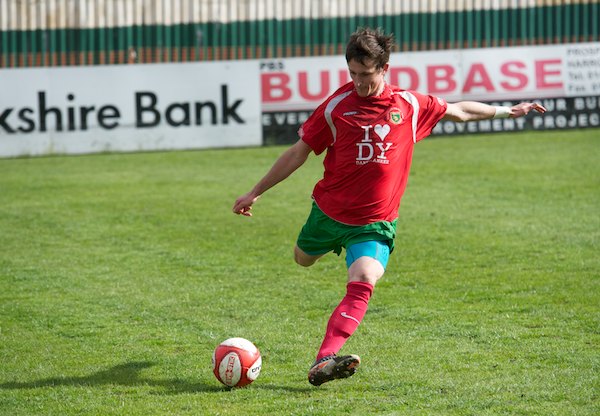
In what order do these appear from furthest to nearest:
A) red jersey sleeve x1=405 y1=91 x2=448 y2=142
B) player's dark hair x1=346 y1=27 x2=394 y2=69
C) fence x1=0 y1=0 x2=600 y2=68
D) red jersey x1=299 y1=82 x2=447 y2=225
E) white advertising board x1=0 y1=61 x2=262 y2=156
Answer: fence x1=0 y1=0 x2=600 y2=68, white advertising board x1=0 y1=61 x2=262 y2=156, red jersey sleeve x1=405 y1=91 x2=448 y2=142, red jersey x1=299 y1=82 x2=447 y2=225, player's dark hair x1=346 y1=27 x2=394 y2=69

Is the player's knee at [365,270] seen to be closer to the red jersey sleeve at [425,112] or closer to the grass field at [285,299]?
the grass field at [285,299]

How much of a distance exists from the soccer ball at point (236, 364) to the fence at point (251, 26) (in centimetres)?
1779

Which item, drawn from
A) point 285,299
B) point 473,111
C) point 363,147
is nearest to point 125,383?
point 363,147

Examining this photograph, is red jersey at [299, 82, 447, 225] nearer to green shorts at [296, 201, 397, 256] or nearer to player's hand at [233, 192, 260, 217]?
green shorts at [296, 201, 397, 256]

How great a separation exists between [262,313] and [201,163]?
10775mm

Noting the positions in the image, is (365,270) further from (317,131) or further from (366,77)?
(366,77)

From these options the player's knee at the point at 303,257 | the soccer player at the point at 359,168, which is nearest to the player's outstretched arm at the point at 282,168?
the soccer player at the point at 359,168

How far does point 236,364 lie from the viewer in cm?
637

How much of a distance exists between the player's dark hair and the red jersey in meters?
0.37

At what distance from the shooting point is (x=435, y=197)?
1459 cm

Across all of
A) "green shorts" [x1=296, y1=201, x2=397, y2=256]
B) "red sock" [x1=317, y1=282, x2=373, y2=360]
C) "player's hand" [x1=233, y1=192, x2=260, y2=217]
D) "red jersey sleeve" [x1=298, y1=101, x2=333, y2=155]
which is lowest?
"red sock" [x1=317, y1=282, x2=373, y2=360]

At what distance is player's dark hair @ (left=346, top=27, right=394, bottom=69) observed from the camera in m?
6.26

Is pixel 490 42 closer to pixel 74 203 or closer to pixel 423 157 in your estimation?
pixel 423 157

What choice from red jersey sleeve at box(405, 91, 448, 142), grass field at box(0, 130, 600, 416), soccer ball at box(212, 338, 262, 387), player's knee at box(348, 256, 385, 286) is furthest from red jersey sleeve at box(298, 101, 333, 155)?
grass field at box(0, 130, 600, 416)
